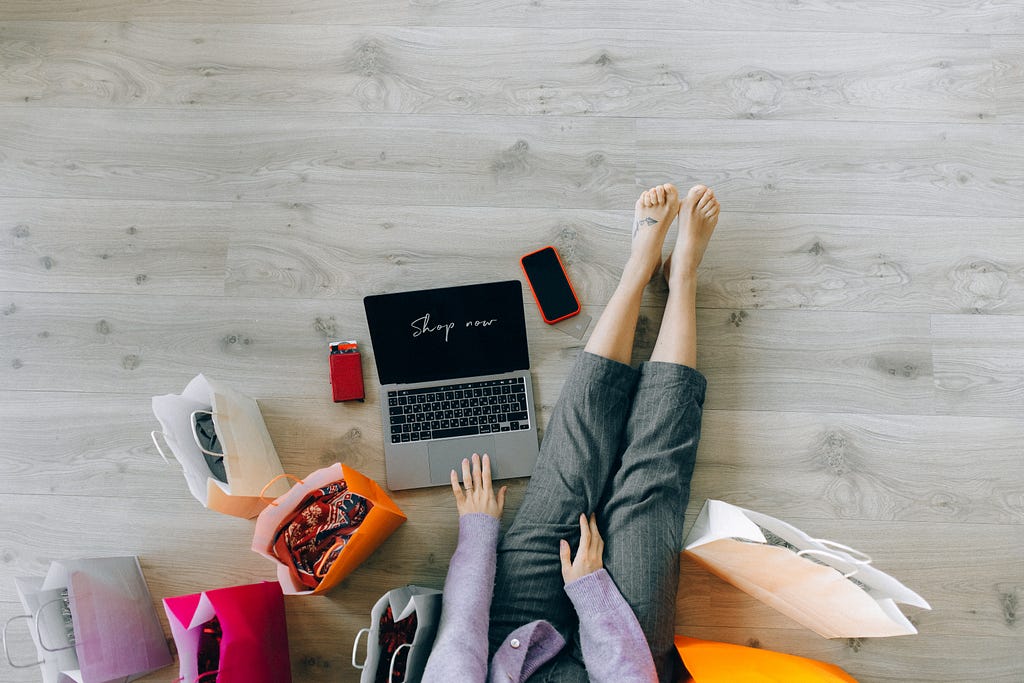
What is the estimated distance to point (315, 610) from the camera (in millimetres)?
1321

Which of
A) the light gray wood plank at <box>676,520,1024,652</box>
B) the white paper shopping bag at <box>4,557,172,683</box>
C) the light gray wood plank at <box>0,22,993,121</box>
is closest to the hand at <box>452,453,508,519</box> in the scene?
the light gray wood plank at <box>676,520,1024,652</box>

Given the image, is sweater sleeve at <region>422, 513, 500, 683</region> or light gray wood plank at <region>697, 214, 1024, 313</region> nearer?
sweater sleeve at <region>422, 513, 500, 683</region>

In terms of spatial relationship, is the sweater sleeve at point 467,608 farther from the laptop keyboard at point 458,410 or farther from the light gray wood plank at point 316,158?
the light gray wood plank at point 316,158

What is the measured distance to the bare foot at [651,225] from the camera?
1365 millimetres

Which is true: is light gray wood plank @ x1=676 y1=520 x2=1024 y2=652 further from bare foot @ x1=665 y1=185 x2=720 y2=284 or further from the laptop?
bare foot @ x1=665 y1=185 x2=720 y2=284

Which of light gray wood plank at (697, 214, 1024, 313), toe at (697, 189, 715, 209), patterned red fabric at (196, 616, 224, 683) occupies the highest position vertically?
toe at (697, 189, 715, 209)

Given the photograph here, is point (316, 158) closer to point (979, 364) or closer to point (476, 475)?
point (476, 475)

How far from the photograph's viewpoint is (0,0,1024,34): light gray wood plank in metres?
1.49

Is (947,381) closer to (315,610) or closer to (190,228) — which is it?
(315,610)

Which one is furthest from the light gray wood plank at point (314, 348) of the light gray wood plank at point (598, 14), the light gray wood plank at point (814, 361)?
the light gray wood plank at point (598, 14)

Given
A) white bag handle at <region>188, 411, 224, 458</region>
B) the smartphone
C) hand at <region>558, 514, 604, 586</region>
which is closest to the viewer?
white bag handle at <region>188, 411, 224, 458</region>

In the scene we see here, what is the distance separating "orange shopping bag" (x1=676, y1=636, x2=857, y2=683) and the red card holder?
79 cm

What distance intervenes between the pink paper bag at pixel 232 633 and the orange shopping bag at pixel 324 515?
0.07 meters

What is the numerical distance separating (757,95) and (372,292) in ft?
3.17
